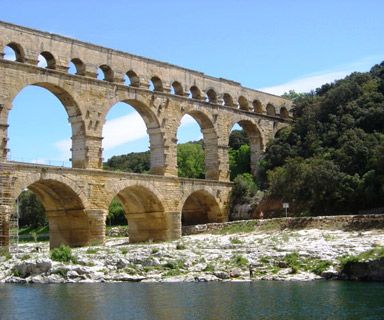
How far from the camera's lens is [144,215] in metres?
44.8

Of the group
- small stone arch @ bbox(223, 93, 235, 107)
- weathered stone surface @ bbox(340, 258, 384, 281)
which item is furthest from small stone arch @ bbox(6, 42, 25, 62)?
weathered stone surface @ bbox(340, 258, 384, 281)

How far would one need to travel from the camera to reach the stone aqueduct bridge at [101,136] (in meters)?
37.1

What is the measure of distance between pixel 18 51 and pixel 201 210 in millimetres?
19068

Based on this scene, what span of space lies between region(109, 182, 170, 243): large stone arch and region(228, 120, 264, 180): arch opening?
11641 millimetres

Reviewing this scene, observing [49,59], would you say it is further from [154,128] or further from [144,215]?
[144,215]

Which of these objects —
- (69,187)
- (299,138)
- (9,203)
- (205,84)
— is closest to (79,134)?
(69,187)

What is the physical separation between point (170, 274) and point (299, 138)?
25.1 m

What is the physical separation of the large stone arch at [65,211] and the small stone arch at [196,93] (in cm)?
1353

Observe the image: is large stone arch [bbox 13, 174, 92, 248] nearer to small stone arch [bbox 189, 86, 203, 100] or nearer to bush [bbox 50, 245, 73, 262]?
bush [bbox 50, 245, 73, 262]

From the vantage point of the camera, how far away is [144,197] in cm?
4425

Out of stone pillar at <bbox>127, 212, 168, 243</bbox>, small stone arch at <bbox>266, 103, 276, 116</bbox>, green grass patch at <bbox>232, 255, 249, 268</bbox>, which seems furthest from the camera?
small stone arch at <bbox>266, 103, 276, 116</bbox>

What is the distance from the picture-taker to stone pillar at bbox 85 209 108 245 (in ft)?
129

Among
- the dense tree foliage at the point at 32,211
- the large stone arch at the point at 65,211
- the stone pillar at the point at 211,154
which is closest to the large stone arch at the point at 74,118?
the large stone arch at the point at 65,211

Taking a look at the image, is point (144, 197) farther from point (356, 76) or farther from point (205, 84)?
point (356, 76)
